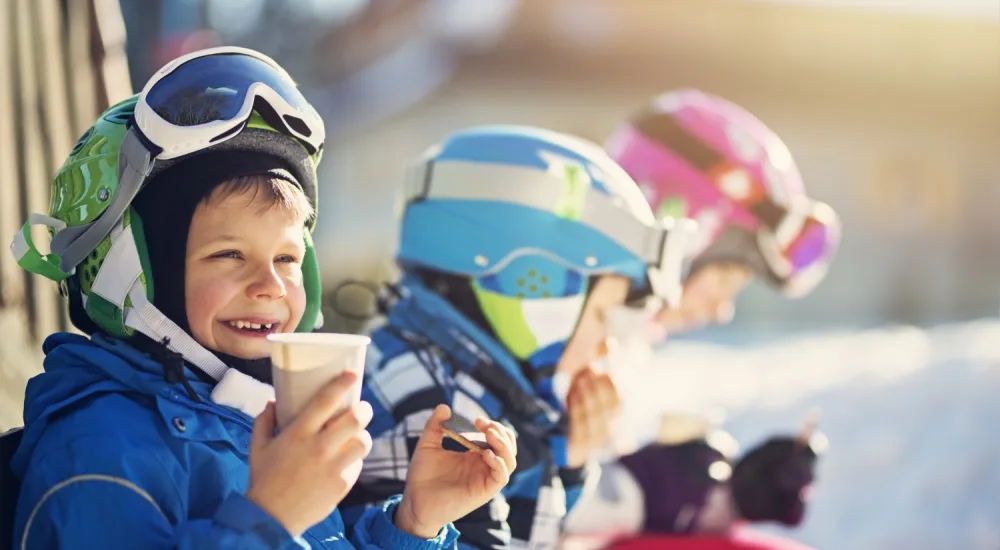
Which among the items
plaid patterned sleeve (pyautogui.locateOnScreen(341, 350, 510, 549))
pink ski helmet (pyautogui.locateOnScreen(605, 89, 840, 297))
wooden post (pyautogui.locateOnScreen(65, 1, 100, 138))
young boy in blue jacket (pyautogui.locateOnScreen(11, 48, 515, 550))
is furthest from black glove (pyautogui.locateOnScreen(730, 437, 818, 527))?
wooden post (pyautogui.locateOnScreen(65, 1, 100, 138))

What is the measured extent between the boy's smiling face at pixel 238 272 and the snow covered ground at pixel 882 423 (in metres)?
2.22

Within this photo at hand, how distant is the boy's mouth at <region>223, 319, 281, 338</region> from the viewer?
1.57 m

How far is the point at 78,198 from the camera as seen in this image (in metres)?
1.60

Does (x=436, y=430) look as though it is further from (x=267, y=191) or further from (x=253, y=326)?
(x=267, y=191)

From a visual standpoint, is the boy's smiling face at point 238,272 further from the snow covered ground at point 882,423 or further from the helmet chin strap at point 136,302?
the snow covered ground at point 882,423

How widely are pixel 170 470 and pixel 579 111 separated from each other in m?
10.5

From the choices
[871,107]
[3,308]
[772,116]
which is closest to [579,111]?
[772,116]

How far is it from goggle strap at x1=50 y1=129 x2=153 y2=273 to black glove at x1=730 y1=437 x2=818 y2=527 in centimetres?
229

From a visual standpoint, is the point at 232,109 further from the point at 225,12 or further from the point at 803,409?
the point at 225,12

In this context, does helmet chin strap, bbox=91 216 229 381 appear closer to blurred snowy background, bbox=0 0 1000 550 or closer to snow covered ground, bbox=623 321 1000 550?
snow covered ground, bbox=623 321 1000 550

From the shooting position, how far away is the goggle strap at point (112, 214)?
5.13ft

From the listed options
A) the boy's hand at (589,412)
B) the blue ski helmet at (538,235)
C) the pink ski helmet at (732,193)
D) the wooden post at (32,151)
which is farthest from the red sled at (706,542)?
the wooden post at (32,151)

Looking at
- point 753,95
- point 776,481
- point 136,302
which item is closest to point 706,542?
point 776,481

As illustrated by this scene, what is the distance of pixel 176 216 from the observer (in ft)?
5.14
